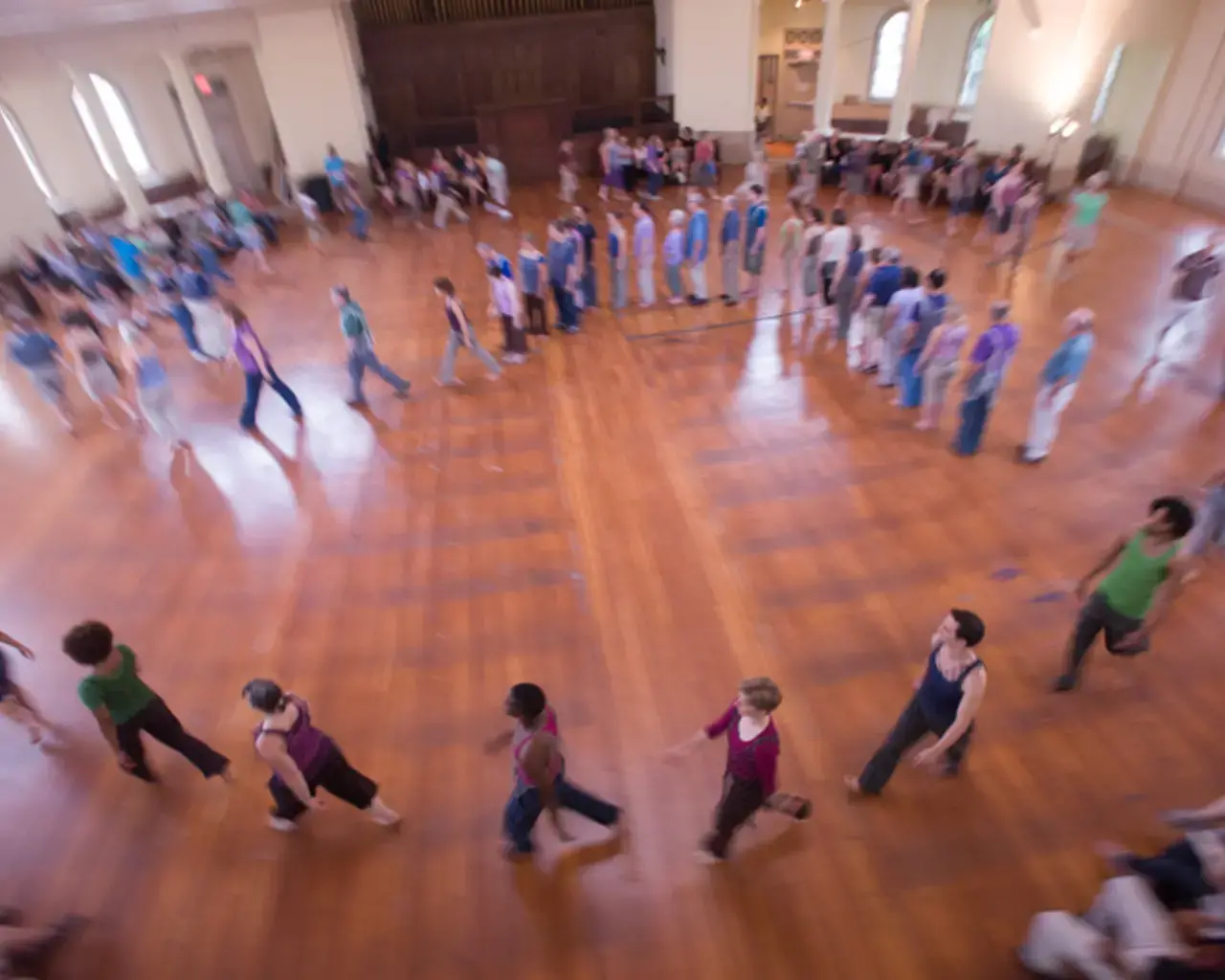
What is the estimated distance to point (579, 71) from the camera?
1534 cm

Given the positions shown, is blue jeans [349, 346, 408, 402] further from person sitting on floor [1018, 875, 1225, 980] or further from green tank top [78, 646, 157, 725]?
person sitting on floor [1018, 875, 1225, 980]

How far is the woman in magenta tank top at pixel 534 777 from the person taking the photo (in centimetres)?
314

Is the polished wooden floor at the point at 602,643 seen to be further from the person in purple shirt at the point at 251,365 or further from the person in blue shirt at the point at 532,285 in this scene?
the person in blue shirt at the point at 532,285

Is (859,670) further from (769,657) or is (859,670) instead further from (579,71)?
(579,71)

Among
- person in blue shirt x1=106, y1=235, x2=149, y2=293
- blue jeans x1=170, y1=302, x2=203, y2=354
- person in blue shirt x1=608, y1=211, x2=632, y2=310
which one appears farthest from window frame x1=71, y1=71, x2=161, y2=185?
person in blue shirt x1=608, y1=211, x2=632, y2=310

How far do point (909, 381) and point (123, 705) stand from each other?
673 centimetres

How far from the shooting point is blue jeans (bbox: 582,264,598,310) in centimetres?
932

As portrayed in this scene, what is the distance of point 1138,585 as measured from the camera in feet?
12.6

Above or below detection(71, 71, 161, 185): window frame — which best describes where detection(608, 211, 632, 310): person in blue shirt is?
below

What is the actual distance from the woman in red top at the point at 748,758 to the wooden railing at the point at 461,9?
15669mm

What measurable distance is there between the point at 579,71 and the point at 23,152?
10072 mm

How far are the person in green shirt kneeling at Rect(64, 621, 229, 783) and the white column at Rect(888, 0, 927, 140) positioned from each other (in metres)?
15.0

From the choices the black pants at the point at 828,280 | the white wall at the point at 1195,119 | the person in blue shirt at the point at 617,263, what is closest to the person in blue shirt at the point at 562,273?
the person in blue shirt at the point at 617,263

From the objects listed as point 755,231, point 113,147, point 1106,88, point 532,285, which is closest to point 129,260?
point 113,147
